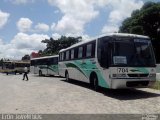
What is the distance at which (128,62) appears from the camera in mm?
13648

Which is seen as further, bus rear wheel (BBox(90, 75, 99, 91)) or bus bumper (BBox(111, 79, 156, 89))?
bus rear wheel (BBox(90, 75, 99, 91))

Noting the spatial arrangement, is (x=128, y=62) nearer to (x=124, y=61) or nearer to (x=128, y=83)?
(x=124, y=61)

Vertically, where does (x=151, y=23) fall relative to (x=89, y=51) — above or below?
above

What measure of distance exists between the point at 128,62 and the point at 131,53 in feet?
1.69

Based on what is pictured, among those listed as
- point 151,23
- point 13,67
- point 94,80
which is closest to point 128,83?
point 94,80

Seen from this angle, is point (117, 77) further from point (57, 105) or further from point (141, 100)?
point (57, 105)

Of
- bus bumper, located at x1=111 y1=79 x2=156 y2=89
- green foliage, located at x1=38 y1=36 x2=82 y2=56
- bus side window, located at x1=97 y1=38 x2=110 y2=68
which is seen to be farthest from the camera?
green foliage, located at x1=38 y1=36 x2=82 y2=56

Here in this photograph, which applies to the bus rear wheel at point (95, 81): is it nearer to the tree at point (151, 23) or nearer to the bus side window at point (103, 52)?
the bus side window at point (103, 52)

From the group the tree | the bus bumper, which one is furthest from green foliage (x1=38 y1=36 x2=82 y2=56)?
the bus bumper

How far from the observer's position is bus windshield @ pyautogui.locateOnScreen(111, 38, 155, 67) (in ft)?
44.7

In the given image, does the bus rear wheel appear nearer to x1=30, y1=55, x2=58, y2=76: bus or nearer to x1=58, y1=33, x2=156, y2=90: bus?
x1=58, y1=33, x2=156, y2=90: bus

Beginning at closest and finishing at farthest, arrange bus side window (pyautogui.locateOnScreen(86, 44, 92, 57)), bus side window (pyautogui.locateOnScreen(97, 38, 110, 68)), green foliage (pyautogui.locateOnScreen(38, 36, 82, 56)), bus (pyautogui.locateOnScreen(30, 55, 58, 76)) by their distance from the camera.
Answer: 1. bus side window (pyautogui.locateOnScreen(97, 38, 110, 68))
2. bus side window (pyautogui.locateOnScreen(86, 44, 92, 57))
3. bus (pyautogui.locateOnScreen(30, 55, 58, 76))
4. green foliage (pyautogui.locateOnScreen(38, 36, 82, 56))

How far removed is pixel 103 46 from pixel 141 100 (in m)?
3.51

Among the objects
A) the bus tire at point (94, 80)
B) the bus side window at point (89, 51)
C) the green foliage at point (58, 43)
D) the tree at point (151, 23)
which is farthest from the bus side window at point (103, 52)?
the green foliage at point (58, 43)
